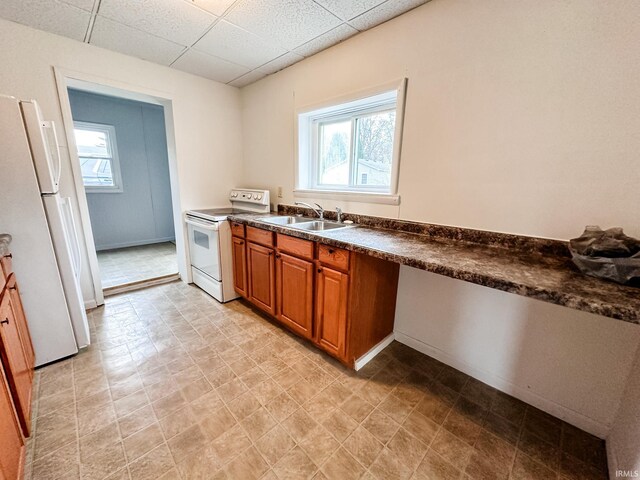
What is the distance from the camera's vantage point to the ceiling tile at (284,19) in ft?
5.57

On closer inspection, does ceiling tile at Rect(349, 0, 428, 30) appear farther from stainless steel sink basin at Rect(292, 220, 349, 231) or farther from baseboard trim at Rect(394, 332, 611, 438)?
Result: baseboard trim at Rect(394, 332, 611, 438)

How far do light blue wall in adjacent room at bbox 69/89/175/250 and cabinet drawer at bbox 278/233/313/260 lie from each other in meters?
4.12

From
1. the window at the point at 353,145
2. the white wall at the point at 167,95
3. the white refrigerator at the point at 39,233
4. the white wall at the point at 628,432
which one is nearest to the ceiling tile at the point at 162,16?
the white wall at the point at 167,95

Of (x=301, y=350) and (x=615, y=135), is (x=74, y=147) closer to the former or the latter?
(x=301, y=350)

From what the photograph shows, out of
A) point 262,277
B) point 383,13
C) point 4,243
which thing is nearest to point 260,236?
point 262,277

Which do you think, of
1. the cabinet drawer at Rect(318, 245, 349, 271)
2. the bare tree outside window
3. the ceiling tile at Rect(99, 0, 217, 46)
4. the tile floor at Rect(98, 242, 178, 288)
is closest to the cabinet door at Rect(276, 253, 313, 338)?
the cabinet drawer at Rect(318, 245, 349, 271)

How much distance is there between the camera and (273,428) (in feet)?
4.43

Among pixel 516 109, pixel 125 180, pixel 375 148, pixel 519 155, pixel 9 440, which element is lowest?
pixel 9 440

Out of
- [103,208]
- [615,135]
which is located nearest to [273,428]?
[615,135]

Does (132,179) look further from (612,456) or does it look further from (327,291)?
(612,456)

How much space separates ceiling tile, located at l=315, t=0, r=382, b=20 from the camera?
164 centimetres

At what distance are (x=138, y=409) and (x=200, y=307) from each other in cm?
119

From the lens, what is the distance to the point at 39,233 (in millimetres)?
1610

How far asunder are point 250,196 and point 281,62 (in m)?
1.38
